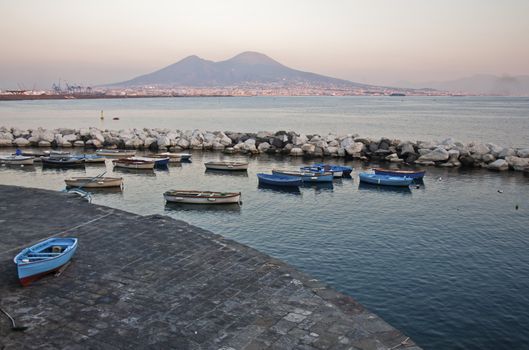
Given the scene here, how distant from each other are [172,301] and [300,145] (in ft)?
124

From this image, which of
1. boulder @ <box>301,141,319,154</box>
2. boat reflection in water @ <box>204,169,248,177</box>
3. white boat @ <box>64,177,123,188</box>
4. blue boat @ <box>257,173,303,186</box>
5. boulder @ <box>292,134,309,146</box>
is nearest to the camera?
white boat @ <box>64,177,123,188</box>

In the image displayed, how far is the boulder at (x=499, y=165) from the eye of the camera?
3872 cm

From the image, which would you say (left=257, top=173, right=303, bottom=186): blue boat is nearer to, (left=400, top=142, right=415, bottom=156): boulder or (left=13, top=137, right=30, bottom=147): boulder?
(left=400, top=142, right=415, bottom=156): boulder

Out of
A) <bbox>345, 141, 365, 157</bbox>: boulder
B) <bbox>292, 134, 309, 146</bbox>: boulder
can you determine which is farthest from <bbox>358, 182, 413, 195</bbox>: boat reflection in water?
<bbox>292, 134, 309, 146</bbox>: boulder

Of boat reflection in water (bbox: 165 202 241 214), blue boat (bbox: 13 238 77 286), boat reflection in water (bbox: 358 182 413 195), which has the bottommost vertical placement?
boat reflection in water (bbox: 358 182 413 195)

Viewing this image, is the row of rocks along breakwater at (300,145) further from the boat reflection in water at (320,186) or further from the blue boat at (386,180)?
the boat reflection in water at (320,186)

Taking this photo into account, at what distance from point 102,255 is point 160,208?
1264 centimetres

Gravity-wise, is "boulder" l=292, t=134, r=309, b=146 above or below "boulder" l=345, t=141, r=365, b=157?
above

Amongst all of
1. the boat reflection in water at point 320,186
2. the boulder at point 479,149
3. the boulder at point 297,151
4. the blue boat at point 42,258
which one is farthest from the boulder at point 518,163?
the blue boat at point 42,258

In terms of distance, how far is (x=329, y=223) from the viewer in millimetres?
23797

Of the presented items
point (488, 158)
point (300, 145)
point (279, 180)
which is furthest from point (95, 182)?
point (488, 158)

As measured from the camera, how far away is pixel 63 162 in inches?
1549

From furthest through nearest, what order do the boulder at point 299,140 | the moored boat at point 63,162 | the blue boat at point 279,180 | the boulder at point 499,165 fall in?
the boulder at point 299,140 < the moored boat at point 63,162 < the boulder at point 499,165 < the blue boat at point 279,180

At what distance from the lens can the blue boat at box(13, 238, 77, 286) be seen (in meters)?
11.8
